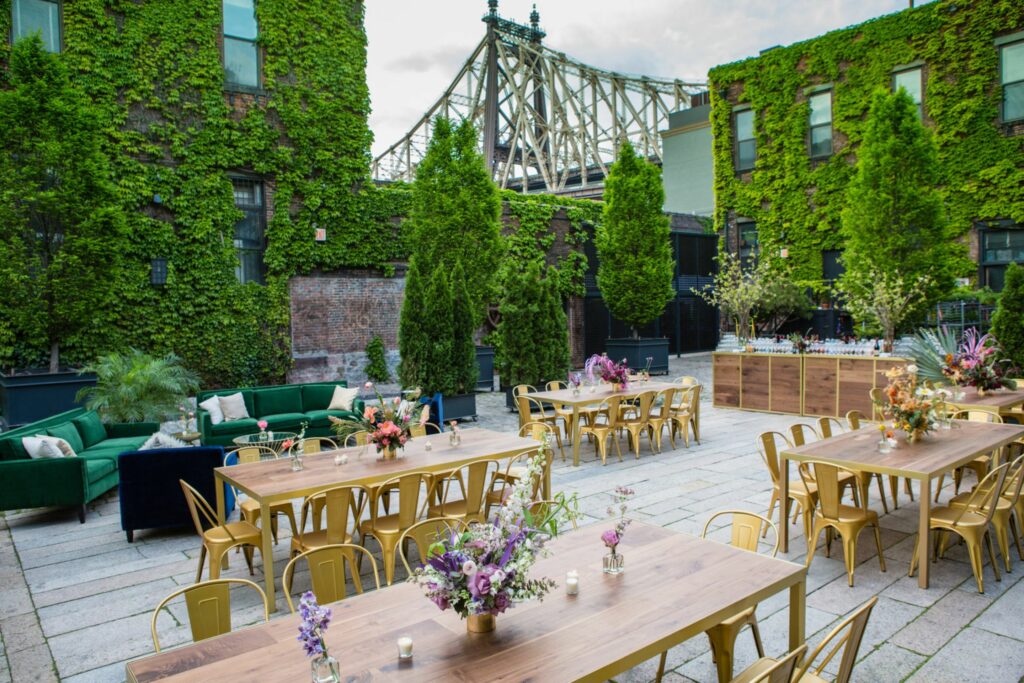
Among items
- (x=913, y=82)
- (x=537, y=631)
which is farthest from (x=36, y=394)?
(x=913, y=82)

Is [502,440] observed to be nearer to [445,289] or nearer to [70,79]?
[445,289]

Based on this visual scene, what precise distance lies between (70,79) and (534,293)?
8.24 metres

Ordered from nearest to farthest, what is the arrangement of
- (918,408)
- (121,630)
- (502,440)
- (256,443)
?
Result: (121,630) < (918,408) < (502,440) < (256,443)

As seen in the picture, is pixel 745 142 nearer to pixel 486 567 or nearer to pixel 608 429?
pixel 608 429

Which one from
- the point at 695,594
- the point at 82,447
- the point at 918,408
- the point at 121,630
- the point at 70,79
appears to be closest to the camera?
the point at 695,594

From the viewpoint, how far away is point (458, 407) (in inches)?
413

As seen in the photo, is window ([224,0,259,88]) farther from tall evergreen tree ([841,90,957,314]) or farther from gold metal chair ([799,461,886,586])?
gold metal chair ([799,461,886,586])

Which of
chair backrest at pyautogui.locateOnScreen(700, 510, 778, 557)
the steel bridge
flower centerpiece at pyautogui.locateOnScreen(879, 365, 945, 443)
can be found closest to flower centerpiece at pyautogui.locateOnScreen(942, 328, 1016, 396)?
flower centerpiece at pyautogui.locateOnScreen(879, 365, 945, 443)

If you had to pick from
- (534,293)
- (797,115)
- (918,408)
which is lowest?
(918,408)

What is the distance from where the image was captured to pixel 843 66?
17.0 meters

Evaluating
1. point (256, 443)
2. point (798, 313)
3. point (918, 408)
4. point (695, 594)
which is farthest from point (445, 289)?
point (798, 313)

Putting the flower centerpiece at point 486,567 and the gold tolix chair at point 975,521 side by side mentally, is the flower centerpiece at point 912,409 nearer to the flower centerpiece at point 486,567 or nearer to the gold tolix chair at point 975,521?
the gold tolix chair at point 975,521

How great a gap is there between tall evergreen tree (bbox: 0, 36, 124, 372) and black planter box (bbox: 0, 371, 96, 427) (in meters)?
0.70

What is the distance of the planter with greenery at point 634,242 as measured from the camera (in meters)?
15.3
